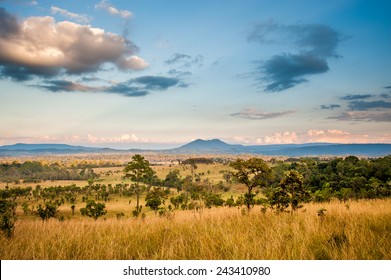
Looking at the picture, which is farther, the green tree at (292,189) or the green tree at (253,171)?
the green tree at (253,171)

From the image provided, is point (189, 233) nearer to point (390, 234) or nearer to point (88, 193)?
point (390, 234)

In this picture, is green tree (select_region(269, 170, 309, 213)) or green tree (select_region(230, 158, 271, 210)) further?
green tree (select_region(230, 158, 271, 210))

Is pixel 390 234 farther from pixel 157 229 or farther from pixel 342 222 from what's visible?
pixel 157 229

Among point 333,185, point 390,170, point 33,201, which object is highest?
point 390,170

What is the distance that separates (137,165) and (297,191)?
4529 cm

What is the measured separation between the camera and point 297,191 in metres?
15.2

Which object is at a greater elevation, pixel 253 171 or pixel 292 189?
pixel 253 171

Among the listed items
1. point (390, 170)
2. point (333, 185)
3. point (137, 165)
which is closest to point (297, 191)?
point (137, 165)

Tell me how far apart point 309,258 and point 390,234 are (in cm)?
203

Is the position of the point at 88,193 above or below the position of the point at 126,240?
below

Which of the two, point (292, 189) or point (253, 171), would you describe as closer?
point (292, 189)
